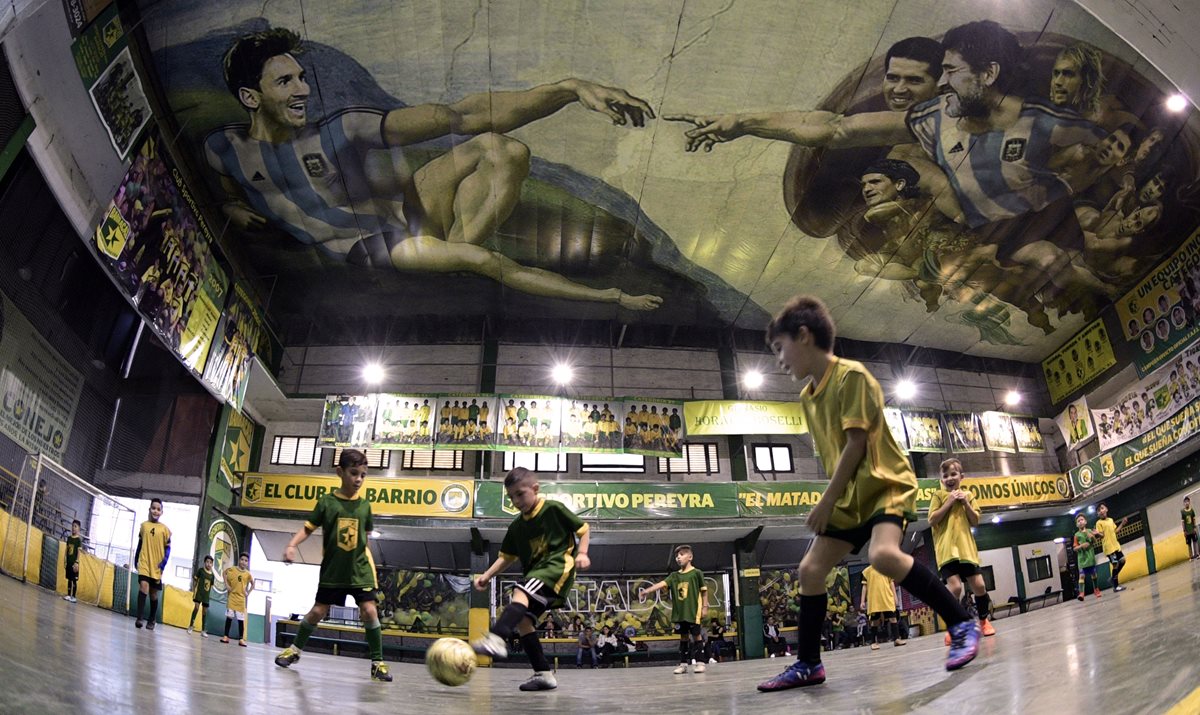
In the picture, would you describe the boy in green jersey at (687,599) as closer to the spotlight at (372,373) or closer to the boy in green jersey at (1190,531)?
the spotlight at (372,373)

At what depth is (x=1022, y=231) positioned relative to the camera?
1875 centimetres

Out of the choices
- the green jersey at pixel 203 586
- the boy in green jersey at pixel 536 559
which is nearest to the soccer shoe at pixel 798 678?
the boy in green jersey at pixel 536 559

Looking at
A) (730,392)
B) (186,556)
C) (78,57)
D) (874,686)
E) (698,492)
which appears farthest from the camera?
(730,392)

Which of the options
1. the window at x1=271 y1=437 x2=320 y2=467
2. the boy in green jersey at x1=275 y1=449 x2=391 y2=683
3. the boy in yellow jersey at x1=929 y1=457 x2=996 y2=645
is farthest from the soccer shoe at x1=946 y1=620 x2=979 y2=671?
the window at x1=271 y1=437 x2=320 y2=467

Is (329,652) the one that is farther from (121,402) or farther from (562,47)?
(562,47)

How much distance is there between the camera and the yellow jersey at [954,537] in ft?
24.6

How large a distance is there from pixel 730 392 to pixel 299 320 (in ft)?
48.0

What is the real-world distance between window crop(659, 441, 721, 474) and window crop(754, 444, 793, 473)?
1491mm

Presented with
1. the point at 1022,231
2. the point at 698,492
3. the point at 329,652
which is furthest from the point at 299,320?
the point at 1022,231

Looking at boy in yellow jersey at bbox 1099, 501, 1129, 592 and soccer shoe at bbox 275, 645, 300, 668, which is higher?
boy in yellow jersey at bbox 1099, 501, 1129, 592

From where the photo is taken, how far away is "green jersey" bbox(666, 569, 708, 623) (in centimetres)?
997

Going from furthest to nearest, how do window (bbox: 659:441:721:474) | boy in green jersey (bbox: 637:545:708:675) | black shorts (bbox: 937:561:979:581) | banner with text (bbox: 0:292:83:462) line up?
1. window (bbox: 659:441:721:474)
2. banner with text (bbox: 0:292:83:462)
3. boy in green jersey (bbox: 637:545:708:675)
4. black shorts (bbox: 937:561:979:581)

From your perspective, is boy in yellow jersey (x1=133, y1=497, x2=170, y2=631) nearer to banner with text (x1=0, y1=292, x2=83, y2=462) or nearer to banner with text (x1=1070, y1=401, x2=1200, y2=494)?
banner with text (x1=0, y1=292, x2=83, y2=462)

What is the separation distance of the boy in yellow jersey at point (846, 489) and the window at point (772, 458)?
20.4 metres
